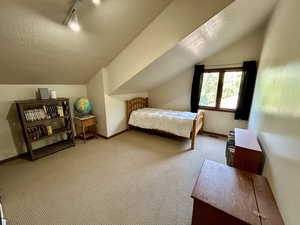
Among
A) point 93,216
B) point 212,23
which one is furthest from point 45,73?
point 212,23

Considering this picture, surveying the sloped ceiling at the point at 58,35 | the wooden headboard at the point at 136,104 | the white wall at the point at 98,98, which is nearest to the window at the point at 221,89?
the wooden headboard at the point at 136,104

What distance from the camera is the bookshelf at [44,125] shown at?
2.26 meters

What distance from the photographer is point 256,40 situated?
2811 mm

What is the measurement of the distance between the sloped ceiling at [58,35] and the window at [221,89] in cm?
234

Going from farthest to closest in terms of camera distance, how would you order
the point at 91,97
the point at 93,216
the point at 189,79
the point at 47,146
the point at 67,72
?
the point at 189,79
the point at 91,97
the point at 47,146
the point at 67,72
the point at 93,216

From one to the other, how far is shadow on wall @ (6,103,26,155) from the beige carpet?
27 centimetres

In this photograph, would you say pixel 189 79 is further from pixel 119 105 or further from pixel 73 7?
pixel 73 7

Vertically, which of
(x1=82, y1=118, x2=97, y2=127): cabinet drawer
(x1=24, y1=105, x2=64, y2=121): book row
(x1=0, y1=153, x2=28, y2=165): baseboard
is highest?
(x1=24, y1=105, x2=64, y2=121): book row

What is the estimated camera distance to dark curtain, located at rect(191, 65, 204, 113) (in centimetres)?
346

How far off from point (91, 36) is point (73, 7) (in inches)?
21.1

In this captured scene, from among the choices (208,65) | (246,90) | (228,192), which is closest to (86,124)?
(228,192)

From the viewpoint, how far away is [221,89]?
3385mm

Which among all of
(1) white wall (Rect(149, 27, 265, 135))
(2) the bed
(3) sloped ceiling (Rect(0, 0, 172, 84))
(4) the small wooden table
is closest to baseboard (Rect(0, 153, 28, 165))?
(4) the small wooden table

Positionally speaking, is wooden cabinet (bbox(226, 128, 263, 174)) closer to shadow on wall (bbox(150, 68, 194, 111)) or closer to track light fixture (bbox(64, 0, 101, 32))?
track light fixture (bbox(64, 0, 101, 32))
